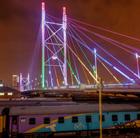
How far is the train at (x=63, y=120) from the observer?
2698cm

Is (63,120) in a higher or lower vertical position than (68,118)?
lower

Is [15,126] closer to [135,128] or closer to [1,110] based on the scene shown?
[1,110]

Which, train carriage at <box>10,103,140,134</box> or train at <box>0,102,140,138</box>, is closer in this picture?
train at <box>0,102,140,138</box>

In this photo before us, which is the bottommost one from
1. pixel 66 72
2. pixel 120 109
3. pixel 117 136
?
pixel 117 136

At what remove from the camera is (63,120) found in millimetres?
28016

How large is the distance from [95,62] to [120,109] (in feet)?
119

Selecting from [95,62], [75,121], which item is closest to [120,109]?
[75,121]

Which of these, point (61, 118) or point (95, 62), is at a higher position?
point (95, 62)

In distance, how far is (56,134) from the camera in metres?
27.8

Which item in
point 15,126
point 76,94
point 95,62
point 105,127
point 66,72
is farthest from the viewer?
point 95,62

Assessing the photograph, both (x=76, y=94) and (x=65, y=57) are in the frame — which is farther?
(x=65, y=57)

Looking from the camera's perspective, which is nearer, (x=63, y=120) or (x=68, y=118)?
(x=63, y=120)

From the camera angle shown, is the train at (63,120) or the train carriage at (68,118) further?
the train carriage at (68,118)

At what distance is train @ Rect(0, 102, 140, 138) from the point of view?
→ 2698 cm
